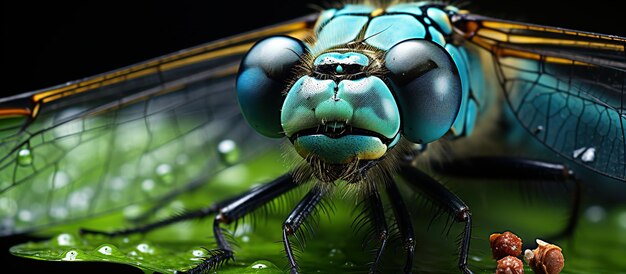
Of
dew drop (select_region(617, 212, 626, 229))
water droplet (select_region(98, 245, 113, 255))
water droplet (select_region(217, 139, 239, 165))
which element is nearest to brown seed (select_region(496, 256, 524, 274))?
water droplet (select_region(98, 245, 113, 255))

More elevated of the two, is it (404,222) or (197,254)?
(197,254)

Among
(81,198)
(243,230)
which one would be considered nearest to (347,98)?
(243,230)

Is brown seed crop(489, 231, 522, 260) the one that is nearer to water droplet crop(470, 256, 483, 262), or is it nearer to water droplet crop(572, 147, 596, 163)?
water droplet crop(470, 256, 483, 262)

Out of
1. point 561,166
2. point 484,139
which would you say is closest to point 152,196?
point 484,139

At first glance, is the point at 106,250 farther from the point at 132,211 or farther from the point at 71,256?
the point at 132,211

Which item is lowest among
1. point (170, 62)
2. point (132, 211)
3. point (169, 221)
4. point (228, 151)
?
point (169, 221)

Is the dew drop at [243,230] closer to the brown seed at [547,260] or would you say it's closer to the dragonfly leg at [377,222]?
the dragonfly leg at [377,222]

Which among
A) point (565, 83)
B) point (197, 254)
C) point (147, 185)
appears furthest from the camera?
point (147, 185)
